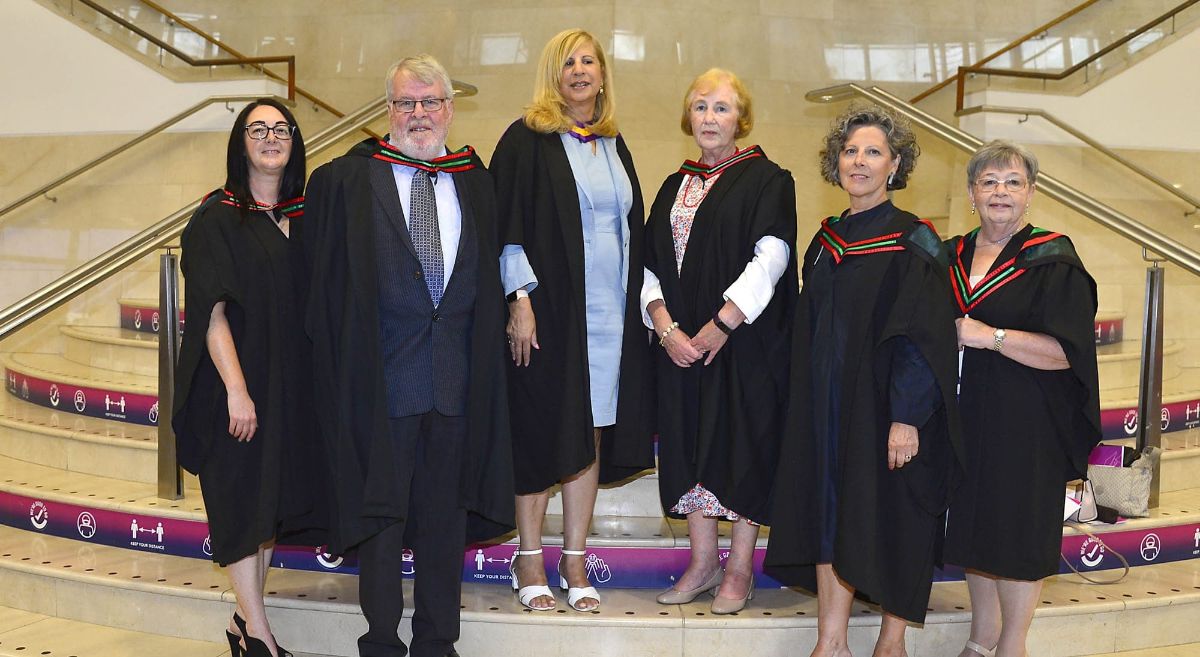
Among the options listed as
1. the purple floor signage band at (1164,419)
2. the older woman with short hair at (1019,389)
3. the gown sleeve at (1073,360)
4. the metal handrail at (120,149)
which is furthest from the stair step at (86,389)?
the purple floor signage band at (1164,419)

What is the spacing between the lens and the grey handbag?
3.92 metres

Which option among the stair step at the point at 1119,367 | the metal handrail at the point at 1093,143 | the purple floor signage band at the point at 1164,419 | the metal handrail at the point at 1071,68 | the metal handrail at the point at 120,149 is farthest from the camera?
the metal handrail at the point at 1071,68

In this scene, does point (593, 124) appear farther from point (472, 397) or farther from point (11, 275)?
point (11, 275)

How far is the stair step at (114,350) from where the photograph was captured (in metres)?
5.48

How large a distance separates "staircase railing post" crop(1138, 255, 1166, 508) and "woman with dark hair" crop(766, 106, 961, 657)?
1.55 m

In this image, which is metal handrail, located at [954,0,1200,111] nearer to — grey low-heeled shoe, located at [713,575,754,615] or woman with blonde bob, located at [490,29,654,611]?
woman with blonde bob, located at [490,29,654,611]

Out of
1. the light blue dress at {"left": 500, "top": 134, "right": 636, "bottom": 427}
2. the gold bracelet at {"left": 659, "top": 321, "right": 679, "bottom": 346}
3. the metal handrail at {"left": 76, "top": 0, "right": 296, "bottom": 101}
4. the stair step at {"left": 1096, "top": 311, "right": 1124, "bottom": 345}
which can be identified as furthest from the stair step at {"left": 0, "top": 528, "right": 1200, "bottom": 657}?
the metal handrail at {"left": 76, "top": 0, "right": 296, "bottom": 101}

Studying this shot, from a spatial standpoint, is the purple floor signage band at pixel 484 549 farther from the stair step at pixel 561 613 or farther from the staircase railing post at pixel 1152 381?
the staircase railing post at pixel 1152 381

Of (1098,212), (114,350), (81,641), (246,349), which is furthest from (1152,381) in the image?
(114,350)

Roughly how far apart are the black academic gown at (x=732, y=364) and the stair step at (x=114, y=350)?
10.9ft

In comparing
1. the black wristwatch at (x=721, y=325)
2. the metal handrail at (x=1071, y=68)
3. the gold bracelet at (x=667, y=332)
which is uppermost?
the metal handrail at (x=1071, y=68)

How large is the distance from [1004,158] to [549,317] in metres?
1.45

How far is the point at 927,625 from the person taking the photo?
3383 millimetres

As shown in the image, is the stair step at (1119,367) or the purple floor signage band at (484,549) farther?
the stair step at (1119,367)
